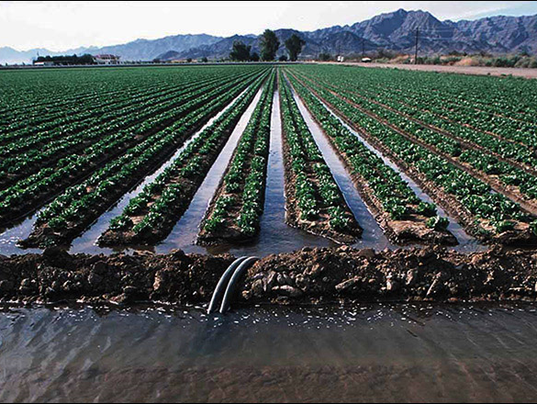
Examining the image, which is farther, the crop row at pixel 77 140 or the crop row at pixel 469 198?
the crop row at pixel 77 140

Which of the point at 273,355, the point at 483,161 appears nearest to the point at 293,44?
the point at 483,161

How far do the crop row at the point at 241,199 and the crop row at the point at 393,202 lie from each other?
11.0ft

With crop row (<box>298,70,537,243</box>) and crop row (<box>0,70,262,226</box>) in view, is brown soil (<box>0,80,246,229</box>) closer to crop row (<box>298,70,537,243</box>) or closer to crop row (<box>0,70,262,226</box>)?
crop row (<box>0,70,262,226</box>)

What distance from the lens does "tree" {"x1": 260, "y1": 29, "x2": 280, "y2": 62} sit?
148 metres

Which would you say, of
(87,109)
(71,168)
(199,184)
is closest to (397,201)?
(199,184)

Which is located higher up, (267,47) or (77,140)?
(267,47)

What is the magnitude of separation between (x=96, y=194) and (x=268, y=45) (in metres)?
148

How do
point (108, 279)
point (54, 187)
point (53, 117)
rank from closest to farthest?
point (108, 279)
point (54, 187)
point (53, 117)

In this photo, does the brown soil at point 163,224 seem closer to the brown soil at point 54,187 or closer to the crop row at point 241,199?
the crop row at point 241,199

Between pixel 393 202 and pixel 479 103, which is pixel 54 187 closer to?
pixel 393 202

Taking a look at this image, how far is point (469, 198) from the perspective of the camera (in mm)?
11430

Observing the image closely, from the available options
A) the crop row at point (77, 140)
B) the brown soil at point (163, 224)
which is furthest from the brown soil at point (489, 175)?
the crop row at point (77, 140)

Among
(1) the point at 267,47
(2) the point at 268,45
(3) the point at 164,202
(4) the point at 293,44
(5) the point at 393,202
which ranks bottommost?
(5) the point at 393,202

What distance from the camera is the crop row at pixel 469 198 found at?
977cm
